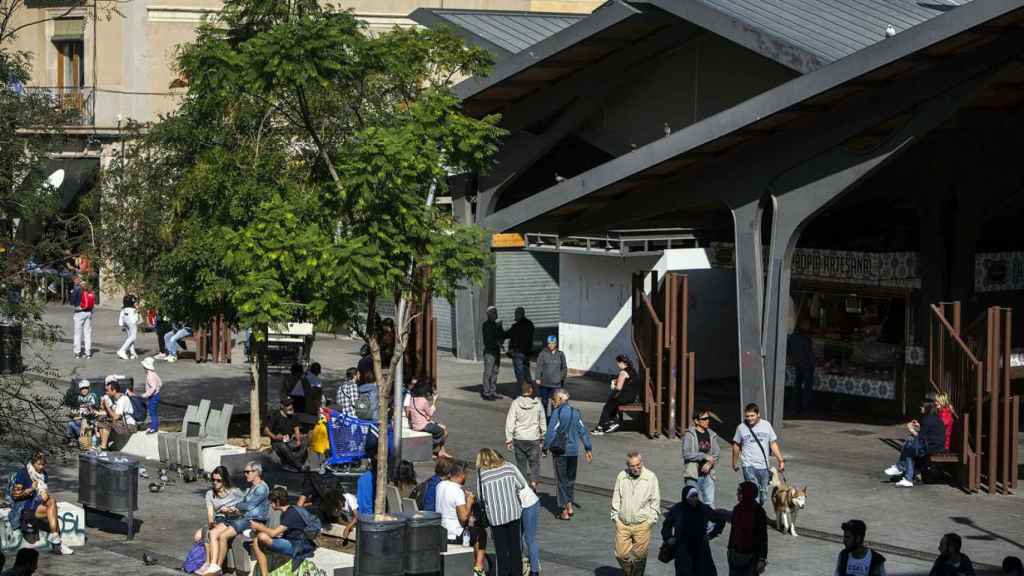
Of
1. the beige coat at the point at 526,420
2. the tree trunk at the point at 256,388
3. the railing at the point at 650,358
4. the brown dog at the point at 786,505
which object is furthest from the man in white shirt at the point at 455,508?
the railing at the point at 650,358

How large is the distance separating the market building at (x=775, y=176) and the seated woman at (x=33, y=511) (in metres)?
10.5

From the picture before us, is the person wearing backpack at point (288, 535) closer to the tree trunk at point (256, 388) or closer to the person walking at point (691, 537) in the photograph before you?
the person walking at point (691, 537)

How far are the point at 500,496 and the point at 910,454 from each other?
26.1 ft

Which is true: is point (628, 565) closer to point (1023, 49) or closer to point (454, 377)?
point (1023, 49)

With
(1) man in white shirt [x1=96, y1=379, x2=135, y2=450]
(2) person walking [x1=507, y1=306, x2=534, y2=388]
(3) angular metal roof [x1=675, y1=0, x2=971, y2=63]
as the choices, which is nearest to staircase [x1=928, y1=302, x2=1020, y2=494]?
(3) angular metal roof [x1=675, y1=0, x2=971, y2=63]

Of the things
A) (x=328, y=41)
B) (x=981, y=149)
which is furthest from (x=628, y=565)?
(x=981, y=149)

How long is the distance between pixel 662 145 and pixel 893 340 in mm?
7007

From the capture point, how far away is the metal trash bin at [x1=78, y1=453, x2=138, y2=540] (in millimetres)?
18094

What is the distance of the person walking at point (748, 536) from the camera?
14.1m

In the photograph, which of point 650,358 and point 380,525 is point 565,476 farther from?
point 650,358

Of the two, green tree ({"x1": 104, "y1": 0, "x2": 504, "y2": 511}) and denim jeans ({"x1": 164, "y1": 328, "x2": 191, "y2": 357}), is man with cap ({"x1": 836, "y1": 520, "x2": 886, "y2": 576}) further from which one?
denim jeans ({"x1": 164, "y1": 328, "x2": 191, "y2": 357})

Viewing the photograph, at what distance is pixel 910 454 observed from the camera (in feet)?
69.5

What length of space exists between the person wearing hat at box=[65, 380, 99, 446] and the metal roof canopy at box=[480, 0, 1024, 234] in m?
6.98

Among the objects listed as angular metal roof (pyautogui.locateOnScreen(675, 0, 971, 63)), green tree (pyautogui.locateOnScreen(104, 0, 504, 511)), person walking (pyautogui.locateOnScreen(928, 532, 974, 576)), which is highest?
angular metal roof (pyautogui.locateOnScreen(675, 0, 971, 63))
